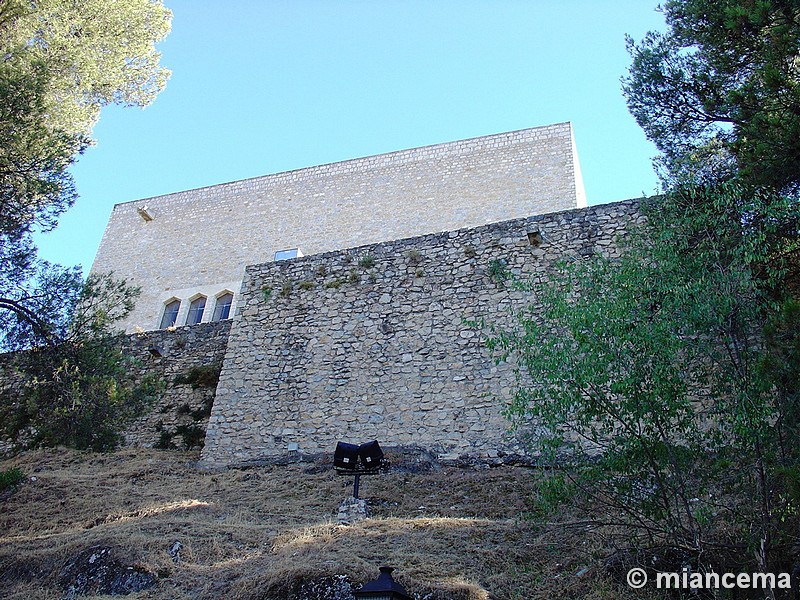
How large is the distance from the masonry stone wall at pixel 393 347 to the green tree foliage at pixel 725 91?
1.78 m

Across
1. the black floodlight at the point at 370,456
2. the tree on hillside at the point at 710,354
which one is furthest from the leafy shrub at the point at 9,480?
the tree on hillside at the point at 710,354

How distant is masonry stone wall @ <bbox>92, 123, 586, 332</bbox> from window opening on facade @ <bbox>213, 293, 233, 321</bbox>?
0.16m

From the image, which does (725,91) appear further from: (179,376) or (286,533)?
(179,376)

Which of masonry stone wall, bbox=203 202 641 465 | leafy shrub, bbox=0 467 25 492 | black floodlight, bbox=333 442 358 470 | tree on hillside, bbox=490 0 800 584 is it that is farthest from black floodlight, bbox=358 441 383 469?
leafy shrub, bbox=0 467 25 492

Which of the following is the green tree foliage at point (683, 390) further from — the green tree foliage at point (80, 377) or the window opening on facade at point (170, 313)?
the window opening on facade at point (170, 313)

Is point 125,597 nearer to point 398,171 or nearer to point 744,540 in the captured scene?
point 744,540

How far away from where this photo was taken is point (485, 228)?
12.9 metres

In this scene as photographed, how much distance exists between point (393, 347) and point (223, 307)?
9745mm

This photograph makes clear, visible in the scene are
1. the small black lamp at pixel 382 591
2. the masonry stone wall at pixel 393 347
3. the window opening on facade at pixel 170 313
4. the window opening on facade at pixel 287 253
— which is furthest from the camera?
the window opening on facade at pixel 170 313

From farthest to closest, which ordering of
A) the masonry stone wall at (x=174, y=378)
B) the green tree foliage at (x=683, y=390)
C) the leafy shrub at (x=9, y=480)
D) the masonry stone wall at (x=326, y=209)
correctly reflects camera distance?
1. the masonry stone wall at (x=326, y=209)
2. the masonry stone wall at (x=174, y=378)
3. the leafy shrub at (x=9, y=480)
4. the green tree foliage at (x=683, y=390)

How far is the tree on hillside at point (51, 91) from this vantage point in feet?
36.6

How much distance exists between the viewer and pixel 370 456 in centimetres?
984

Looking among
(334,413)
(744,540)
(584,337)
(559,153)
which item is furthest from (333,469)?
(559,153)

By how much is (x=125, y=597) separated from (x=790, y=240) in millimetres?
8167
